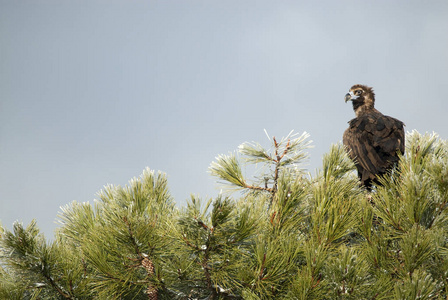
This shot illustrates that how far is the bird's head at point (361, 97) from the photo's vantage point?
788cm

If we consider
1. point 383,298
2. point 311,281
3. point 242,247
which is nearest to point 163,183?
point 242,247

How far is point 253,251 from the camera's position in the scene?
10.6ft

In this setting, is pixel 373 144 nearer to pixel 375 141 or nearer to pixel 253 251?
pixel 375 141

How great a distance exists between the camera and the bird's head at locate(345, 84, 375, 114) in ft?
25.9

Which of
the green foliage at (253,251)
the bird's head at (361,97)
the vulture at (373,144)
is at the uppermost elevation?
the bird's head at (361,97)

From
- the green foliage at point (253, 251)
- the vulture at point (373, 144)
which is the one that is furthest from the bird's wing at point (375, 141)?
the green foliage at point (253, 251)

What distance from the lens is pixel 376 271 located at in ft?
10.7

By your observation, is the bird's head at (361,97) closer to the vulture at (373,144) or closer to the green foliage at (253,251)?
the vulture at (373,144)

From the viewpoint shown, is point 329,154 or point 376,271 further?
point 329,154

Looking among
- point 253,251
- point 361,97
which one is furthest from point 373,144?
point 253,251

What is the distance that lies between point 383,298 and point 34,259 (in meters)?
2.48

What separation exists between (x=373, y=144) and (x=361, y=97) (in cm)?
234

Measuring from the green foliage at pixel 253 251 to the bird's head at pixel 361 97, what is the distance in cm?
465

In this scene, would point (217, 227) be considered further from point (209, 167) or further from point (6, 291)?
point (6, 291)
